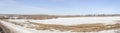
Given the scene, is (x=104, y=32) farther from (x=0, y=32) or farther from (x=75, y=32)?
(x=0, y=32)

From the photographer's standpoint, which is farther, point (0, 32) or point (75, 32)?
point (75, 32)

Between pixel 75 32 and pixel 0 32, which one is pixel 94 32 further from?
pixel 0 32

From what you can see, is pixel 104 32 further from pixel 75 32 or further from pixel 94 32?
pixel 75 32

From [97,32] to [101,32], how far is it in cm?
48

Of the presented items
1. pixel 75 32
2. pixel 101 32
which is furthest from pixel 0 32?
pixel 101 32

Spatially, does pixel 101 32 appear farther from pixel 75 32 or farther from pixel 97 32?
pixel 75 32

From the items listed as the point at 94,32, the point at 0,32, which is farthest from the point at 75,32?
the point at 0,32

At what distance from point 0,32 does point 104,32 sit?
10.4m

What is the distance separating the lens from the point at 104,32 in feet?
92.8

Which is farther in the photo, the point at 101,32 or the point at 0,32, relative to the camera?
the point at 101,32

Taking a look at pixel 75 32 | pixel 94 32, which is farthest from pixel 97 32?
pixel 75 32

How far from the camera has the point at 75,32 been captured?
2933 cm

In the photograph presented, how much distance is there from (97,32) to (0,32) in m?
9.95

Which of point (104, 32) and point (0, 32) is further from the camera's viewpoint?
point (104, 32)
